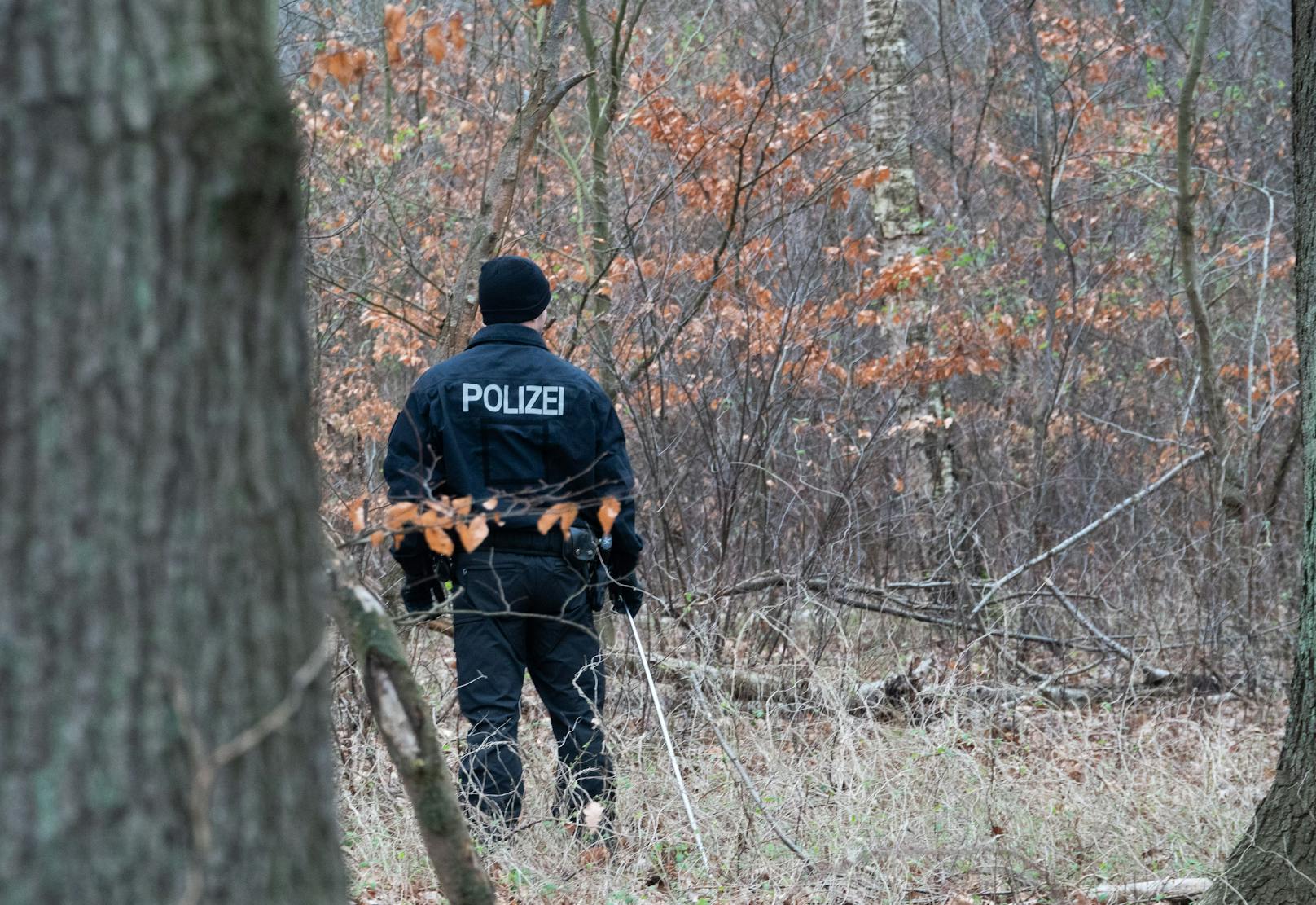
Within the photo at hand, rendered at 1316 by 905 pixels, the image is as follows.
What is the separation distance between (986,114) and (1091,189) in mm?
2234

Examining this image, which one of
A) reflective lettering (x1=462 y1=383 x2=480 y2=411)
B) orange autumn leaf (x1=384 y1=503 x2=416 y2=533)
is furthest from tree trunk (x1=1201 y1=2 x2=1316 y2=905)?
reflective lettering (x1=462 y1=383 x2=480 y2=411)

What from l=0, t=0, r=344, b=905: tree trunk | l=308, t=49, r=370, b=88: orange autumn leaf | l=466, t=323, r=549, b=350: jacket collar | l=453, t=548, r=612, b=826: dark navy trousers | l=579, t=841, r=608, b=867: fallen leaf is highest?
l=308, t=49, r=370, b=88: orange autumn leaf

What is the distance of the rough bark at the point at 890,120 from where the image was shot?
31.9 ft

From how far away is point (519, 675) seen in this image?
4359 millimetres

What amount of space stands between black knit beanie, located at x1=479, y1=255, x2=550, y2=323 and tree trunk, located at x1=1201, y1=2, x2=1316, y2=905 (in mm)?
2369

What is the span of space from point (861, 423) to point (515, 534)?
604cm

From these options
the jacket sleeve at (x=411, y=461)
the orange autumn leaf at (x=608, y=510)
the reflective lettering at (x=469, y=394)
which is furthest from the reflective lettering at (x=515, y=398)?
the orange autumn leaf at (x=608, y=510)

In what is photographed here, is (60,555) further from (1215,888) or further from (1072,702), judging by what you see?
(1072,702)

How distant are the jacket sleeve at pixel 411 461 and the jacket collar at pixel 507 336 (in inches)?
11.5

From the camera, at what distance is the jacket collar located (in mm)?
4426

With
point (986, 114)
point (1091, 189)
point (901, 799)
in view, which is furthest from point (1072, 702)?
point (986, 114)

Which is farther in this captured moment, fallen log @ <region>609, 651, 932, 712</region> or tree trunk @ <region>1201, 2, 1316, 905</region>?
fallen log @ <region>609, 651, 932, 712</region>

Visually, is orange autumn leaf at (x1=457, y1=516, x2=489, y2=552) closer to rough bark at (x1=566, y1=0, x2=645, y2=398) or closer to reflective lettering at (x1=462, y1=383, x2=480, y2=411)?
reflective lettering at (x1=462, y1=383, x2=480, y2=411)

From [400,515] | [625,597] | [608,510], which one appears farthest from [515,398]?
[400,515]
